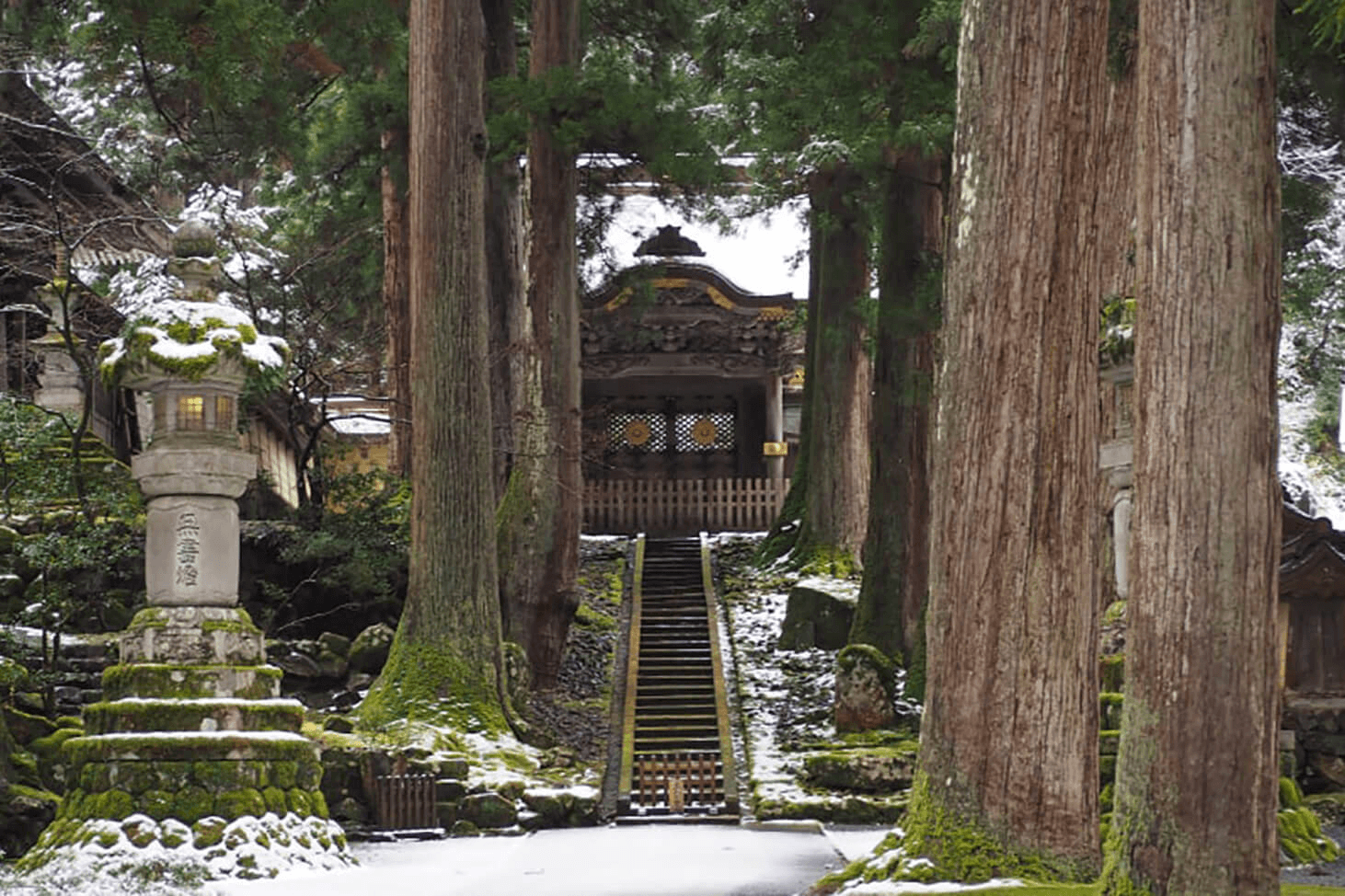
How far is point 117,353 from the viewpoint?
12680 millimetres

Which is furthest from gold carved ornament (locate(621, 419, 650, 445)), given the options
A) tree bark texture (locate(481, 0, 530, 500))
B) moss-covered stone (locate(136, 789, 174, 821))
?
moss-covered stone (locate(136, 789, 174, 821))

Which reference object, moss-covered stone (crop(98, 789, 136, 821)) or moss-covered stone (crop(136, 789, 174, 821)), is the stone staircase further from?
moss-covered stone (crop(98, 789, 136, 821))

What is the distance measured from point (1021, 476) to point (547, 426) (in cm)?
1296

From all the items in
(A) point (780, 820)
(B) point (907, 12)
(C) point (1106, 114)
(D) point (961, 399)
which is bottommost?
(A) point (780, 820)

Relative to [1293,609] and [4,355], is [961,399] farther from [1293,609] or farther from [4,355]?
[4,355]

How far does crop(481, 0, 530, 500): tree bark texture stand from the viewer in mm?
22359

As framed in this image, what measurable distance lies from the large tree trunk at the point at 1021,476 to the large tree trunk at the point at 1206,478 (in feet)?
5.37

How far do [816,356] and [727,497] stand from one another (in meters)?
5.91

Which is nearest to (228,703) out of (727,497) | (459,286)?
(459,286)

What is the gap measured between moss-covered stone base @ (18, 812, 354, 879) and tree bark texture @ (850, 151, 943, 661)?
10.0m

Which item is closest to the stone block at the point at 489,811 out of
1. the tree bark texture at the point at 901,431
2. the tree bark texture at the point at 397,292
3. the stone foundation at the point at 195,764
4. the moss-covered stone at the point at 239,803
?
the stone foundation at the point at 195,764

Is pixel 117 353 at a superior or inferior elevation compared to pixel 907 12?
inferior

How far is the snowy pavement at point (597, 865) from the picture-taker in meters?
10.4

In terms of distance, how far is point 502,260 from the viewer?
75.2ft
